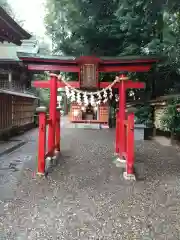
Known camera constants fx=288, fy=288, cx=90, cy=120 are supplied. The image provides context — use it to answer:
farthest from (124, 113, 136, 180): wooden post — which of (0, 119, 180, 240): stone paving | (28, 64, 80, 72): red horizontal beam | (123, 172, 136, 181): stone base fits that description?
(28, 64, 80, 72): red horizontal beam

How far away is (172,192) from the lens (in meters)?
5.79

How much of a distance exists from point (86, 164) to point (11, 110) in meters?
8.40

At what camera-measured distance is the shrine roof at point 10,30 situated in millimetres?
6266

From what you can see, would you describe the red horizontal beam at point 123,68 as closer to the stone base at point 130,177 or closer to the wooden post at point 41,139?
the wooden post at point 41,139

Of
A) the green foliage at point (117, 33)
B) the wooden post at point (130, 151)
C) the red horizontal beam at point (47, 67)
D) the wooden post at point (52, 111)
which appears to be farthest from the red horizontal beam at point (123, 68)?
the green foliage at point (117, 33)

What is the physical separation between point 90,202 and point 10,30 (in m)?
4.77

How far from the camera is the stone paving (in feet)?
12.8

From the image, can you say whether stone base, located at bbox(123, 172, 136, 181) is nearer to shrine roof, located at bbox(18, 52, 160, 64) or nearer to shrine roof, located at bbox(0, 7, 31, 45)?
shrine roof, located at bbox(18, 52, 160, 64)

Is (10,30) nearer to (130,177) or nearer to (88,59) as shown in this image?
(88,59)

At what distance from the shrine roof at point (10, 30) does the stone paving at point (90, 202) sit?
141 inches

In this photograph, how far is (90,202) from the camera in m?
5.16

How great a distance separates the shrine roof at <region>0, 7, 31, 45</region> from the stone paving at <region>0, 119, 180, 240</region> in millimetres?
3577

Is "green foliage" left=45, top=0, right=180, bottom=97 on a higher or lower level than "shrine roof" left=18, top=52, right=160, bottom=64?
higher

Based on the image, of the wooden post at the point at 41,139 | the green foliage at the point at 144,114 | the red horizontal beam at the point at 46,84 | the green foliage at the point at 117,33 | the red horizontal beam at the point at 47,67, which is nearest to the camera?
the wooden post at the point at 41,139
